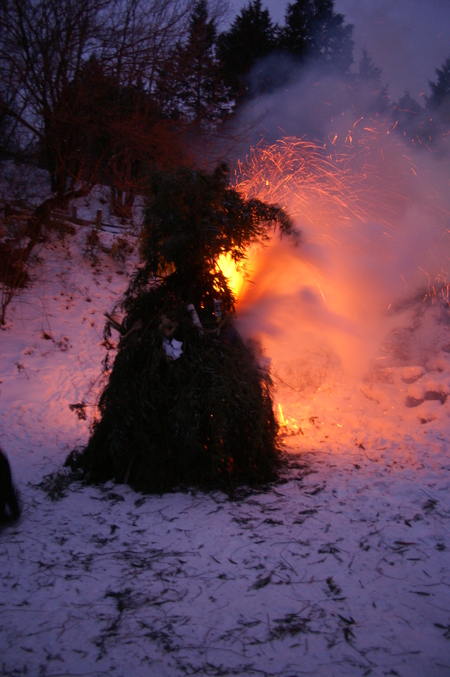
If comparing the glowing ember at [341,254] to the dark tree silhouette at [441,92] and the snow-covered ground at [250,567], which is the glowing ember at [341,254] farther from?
the dark tree silhouette at [441,92]

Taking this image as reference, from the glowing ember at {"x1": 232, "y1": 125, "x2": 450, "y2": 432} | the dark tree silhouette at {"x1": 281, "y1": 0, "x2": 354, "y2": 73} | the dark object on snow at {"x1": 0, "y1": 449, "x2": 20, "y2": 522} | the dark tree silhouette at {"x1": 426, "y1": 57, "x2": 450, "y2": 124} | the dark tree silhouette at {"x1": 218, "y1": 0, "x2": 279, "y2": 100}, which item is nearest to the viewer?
the dark object on snow at {"x1": 0, "y1": 449, "x2": 20, "y2": 522}

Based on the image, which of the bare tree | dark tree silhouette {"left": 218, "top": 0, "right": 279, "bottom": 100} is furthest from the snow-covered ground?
dark tree silhouette {"left": 218, "top": 0, "right": 279, "bottom": 100}

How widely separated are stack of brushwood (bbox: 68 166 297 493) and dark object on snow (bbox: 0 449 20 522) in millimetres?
1097

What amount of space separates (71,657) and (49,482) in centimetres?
285

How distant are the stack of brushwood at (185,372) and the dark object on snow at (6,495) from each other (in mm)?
1097

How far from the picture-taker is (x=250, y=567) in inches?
140

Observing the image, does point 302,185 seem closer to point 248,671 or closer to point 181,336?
point 181,336

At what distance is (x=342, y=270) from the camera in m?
9.52

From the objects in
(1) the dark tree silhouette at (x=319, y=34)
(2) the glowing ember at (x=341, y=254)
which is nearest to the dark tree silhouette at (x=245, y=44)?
(1) the dark tree silhouette at (x=319, y=34)

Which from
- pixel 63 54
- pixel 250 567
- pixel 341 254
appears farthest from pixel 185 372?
pixel 63 54

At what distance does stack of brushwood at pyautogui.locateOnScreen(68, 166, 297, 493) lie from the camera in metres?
4.99

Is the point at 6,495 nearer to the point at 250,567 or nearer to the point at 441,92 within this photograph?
the point at 250,567

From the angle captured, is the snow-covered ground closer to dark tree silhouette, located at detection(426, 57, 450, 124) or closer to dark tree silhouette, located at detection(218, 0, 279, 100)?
dark tree silhouette, located at detection(218, 0, 279, 100)

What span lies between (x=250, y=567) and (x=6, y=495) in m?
2.24
